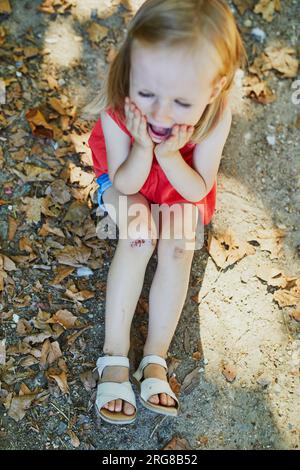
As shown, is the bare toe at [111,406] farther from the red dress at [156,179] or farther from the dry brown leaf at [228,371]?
the red dress at [156,179]

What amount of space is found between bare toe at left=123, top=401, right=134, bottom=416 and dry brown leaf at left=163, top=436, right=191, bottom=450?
27cm

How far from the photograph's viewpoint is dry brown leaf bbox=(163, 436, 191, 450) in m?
2.54

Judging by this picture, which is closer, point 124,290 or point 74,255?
point 124,290

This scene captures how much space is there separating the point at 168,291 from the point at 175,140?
2.38 ft

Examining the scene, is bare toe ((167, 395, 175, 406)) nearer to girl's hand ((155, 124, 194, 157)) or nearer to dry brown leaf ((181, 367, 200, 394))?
dry brown leaf ((181, 367, 200, 394))

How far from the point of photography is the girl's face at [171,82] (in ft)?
6.47

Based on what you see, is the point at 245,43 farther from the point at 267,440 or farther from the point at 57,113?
the point at 267,440

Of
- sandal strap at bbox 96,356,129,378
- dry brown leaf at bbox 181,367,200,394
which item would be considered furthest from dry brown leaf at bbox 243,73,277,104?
sandal strap at bbox 96,356,129,378

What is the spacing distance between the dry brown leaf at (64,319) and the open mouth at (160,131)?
995 mm

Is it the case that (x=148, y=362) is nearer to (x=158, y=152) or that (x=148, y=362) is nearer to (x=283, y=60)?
(x=158, y=152)

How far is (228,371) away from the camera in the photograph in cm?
274

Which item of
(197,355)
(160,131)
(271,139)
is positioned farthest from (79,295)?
(271,139)

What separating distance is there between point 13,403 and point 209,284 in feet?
3.70

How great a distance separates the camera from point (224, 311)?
289cm
